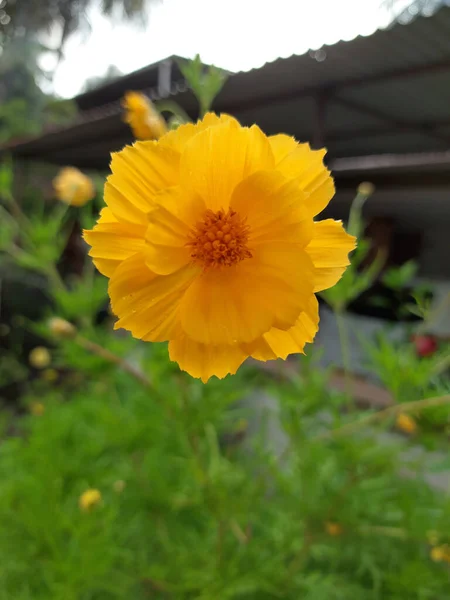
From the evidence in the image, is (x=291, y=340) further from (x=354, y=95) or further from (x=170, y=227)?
(x=354, y=95)

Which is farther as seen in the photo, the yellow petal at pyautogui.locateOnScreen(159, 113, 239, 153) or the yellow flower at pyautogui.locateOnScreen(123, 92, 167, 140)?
the yellow flower at pyautogui.locateOnScreen(123, 92, 167, 140)

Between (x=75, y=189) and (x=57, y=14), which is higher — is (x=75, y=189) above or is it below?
below

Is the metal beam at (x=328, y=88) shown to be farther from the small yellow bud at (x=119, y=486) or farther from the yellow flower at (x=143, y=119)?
the small yellow bud at (x=119, y=486)

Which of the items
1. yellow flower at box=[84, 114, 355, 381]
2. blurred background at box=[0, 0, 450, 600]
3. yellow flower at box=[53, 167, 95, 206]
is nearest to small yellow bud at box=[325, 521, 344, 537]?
blurred background at box=[0, 0, 450, 600]

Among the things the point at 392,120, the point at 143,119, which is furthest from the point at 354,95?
the point at 143,119

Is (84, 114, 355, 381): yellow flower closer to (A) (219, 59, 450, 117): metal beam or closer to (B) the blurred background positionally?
(B) the blurred background

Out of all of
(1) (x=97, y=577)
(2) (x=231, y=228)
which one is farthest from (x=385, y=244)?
(2) (x=231, y=228)
